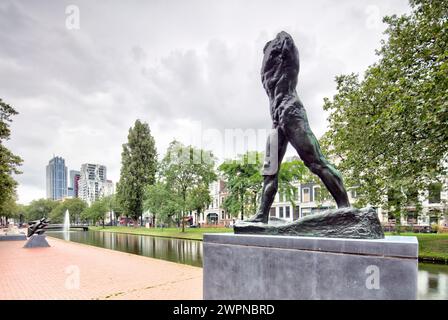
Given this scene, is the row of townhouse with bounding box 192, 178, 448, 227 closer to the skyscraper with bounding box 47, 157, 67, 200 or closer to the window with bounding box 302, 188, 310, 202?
the window with bounding box 302, 188, 310, 202

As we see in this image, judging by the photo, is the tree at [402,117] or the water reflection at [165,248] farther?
the water reflection at [165,248]

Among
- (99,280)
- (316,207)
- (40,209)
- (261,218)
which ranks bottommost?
(40,209)

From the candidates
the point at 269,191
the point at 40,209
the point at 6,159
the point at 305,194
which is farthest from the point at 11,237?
the point at 40,209

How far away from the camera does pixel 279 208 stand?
49.3 metres

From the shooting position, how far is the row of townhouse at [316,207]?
1336cm

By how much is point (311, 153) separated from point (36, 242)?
20.1 meters

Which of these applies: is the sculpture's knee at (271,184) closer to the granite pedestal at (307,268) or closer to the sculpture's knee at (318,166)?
the sculpture's knee at (318,166)

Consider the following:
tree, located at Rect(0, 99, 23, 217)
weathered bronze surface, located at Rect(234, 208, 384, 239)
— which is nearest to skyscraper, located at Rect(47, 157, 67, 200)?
tree, located at Rect(0, 99, 23, 217)

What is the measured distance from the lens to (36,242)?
19.1 metres

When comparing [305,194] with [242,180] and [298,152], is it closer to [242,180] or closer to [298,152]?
[242,180]

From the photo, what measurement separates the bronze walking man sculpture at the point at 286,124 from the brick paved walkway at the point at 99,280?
11.3 ft

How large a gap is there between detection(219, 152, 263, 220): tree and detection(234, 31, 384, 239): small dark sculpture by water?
19.9 meters

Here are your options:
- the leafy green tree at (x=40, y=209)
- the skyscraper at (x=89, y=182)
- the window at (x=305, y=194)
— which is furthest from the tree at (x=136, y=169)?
the skyscraper at (x=89, y=182)

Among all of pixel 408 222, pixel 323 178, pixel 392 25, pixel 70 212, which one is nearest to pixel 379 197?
pixel 392 25
